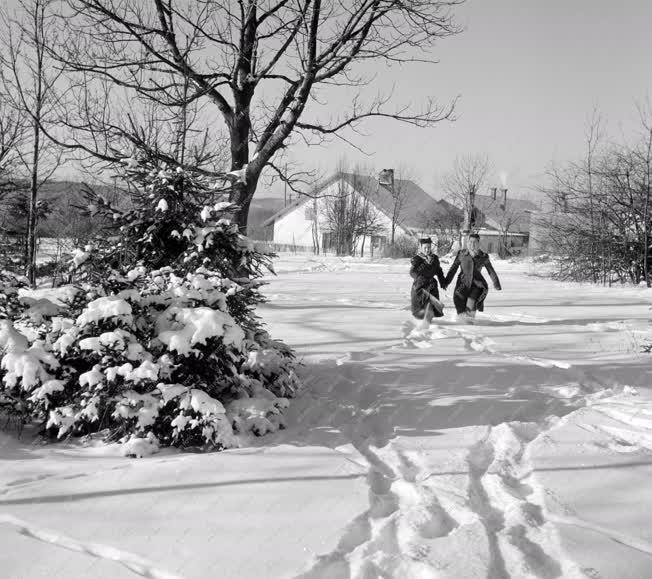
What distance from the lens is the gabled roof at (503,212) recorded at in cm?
6425

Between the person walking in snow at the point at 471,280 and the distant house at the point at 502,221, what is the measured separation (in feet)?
154

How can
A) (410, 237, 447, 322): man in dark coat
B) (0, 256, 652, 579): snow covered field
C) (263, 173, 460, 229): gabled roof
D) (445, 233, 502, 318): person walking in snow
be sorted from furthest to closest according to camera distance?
(263, 173, 460, 229): gabled roof
(445, 233, 502, 318): person walking in snow
(410, 237, 447, 322): man in dark coat
(0, 256, 652, 579): snow covered field

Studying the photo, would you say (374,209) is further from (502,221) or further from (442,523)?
(442,523)

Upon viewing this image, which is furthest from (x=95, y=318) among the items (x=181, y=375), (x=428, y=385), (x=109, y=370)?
(x=428, y=385)

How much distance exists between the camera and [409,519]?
10.1 ft

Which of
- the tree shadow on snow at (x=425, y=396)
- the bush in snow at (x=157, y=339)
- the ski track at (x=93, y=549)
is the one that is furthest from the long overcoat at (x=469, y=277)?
the ski track at (x=93, y=549)

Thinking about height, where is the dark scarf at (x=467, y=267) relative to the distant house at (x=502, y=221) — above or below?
below

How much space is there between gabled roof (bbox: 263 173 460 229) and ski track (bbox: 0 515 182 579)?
4472 cm

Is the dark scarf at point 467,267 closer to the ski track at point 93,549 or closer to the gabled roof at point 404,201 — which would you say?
the ski track at point 93,549

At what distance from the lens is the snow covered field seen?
2.64 meters

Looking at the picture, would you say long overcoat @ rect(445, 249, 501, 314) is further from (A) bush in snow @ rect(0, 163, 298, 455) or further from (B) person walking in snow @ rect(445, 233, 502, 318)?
(A) bush in snow @ rect(0, 163, 298, 455)

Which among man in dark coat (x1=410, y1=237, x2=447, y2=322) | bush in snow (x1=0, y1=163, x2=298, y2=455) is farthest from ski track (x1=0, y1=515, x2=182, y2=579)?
man in dark coat (x1=410, y1=237, x2=447, y2=322)

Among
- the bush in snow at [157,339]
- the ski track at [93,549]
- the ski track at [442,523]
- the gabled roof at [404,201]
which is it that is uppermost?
the gabled roof at [404,201]

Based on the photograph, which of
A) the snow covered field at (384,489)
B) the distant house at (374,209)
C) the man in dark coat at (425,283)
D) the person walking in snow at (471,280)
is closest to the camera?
the snow covered field at (384,489)
